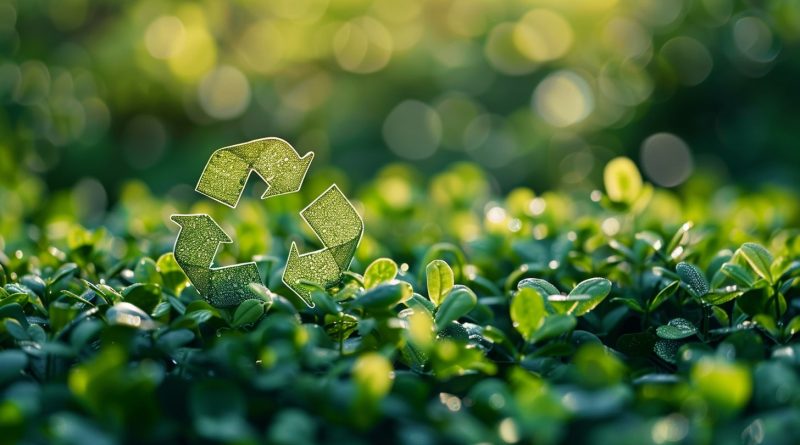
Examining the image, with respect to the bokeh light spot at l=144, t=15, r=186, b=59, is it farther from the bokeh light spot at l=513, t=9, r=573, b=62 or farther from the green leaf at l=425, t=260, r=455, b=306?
the green leaf at l=425, t=260, r=455, b=306

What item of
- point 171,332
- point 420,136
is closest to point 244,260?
point 171,332

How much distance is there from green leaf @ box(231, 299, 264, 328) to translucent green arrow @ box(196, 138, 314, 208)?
214 millimetres

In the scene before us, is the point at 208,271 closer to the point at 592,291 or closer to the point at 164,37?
the point at 592,291

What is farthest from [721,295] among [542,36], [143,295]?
[542,36]

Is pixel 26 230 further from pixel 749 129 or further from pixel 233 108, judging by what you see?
pixel 749 129

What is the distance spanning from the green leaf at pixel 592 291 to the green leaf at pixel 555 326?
76 millimetres

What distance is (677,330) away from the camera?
128 cm

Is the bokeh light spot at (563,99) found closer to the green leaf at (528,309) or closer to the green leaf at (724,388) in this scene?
the green leaf at (528,309)

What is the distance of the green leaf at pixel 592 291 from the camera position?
1246mm

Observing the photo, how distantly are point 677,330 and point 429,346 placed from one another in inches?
16.8

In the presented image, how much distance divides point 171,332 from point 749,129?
3.58m

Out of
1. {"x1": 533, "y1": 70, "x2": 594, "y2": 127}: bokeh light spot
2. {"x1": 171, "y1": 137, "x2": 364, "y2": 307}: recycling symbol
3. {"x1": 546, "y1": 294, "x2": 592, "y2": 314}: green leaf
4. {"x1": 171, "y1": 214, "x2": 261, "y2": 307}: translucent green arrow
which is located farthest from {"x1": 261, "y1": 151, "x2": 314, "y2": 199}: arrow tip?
{"x1": 533, "y1": 70, "x2": 594, "y2": 127}: bokeh light spot

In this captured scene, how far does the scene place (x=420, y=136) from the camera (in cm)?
432

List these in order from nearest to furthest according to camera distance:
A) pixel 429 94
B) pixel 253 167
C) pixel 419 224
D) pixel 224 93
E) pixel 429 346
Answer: pixel 429 346
pixel 253 167
pixel 419 224
pixel 429 94
pixel 224 93
